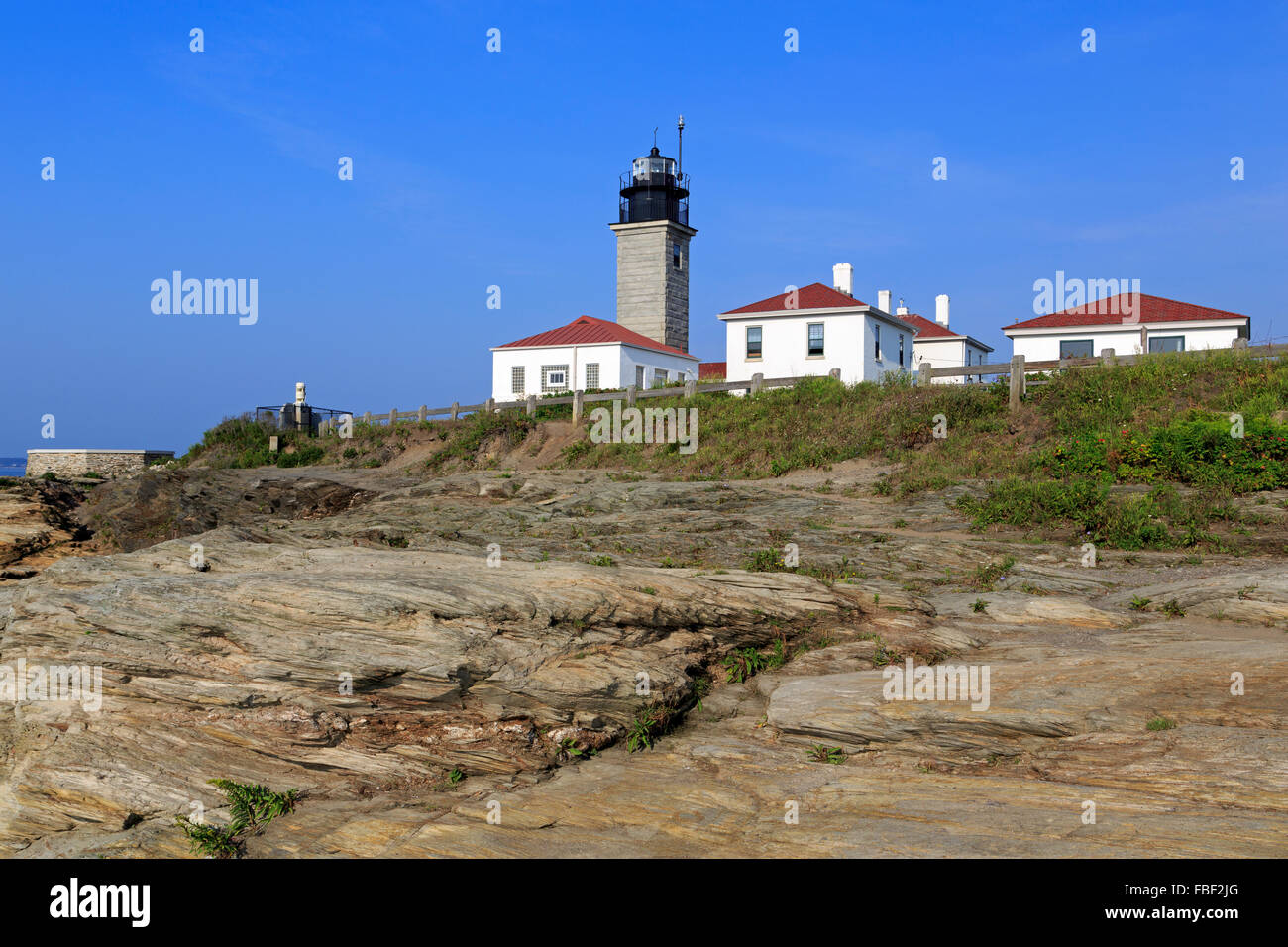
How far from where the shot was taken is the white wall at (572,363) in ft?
149

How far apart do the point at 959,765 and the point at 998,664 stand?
77.0 inches

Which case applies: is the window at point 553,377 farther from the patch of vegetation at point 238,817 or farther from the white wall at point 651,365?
the patch of vegetation at point 238,817

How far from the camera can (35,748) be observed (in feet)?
29.1

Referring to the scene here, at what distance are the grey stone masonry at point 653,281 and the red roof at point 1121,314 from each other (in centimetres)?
2072

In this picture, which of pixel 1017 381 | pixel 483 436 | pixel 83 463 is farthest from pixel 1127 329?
pixel 83 463

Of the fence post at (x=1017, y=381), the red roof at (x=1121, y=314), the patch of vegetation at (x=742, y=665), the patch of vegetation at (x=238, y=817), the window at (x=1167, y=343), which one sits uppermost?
the red roof at (x=1121, y=314)

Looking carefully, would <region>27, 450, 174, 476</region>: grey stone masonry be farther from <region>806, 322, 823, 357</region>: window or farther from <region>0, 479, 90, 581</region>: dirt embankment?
<region>806, 322, 823, 357</region>: window

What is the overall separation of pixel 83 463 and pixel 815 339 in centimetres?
3470

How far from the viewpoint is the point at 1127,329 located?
3981 cm

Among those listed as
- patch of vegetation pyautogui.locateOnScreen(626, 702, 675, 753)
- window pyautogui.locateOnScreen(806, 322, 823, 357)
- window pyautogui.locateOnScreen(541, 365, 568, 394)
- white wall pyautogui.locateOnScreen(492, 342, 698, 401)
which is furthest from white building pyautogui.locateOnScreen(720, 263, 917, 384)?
patch of vegetation pyautogui.locateOnScreen(626, 702, 675, 753)

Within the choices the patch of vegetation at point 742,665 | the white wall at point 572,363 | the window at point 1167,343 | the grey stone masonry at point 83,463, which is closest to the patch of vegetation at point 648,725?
the patch of vegetation at point 742,665

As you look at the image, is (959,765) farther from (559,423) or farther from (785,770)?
(559,423)

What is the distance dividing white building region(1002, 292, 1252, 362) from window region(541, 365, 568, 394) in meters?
21.5

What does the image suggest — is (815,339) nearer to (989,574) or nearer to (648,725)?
(989,574)
